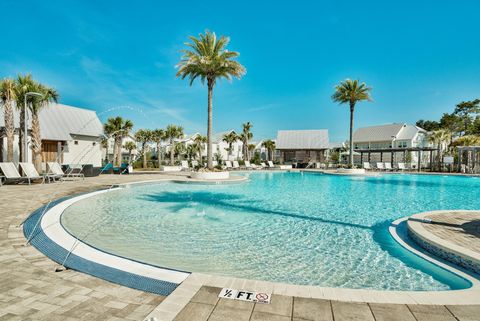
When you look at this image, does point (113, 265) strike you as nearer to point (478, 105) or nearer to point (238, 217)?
point (238, 217)

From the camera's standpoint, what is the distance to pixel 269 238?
6055 millimetres

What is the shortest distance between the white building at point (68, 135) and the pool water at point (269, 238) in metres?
18.4

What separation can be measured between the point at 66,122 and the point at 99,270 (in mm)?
28354

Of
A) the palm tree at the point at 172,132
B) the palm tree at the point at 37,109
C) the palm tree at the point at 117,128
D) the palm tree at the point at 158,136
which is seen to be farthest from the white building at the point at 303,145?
the palm tree at the point at 37,109

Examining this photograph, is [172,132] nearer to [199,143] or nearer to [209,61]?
[199,143]

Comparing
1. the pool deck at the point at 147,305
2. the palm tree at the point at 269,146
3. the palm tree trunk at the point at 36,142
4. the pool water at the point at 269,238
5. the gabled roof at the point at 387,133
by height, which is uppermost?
the gabled roof at the point at 387,133

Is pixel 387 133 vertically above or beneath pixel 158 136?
above

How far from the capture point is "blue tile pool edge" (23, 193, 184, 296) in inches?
125

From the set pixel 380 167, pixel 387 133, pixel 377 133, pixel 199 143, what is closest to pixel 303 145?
pixel 380 167

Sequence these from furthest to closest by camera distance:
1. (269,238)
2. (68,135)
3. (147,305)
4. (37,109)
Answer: (68,135) → (37,109) → (269,238) → (147,305)

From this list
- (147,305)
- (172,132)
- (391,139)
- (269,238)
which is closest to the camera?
(147,305)

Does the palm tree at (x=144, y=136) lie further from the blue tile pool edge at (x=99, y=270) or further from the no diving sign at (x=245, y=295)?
the no diving sign at (x=245, y=295)

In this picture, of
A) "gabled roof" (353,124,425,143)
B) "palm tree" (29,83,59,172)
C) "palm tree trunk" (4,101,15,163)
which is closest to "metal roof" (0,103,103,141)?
"palm tree" (29,83,59,172)

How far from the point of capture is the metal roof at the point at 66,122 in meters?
24.2
